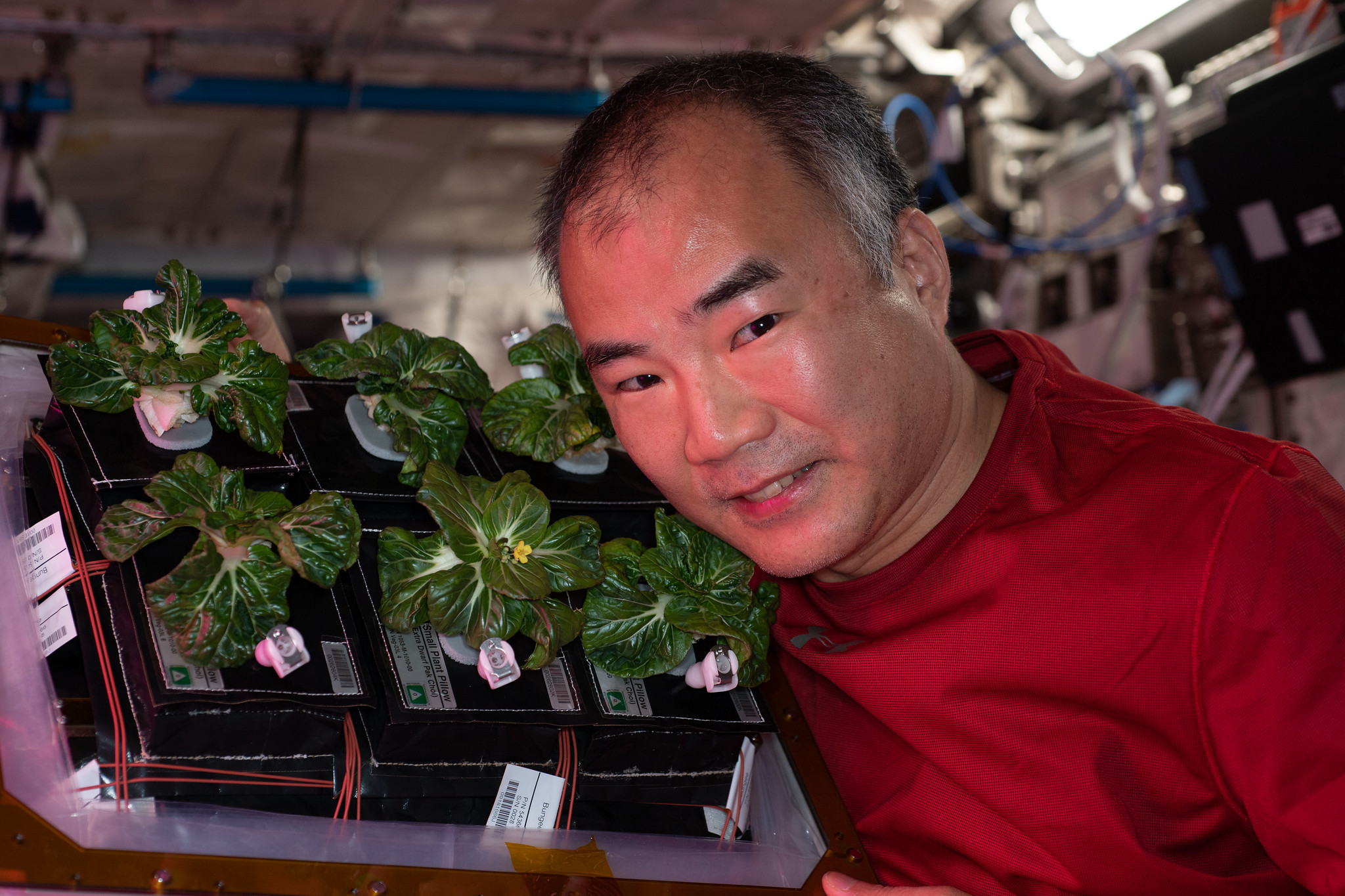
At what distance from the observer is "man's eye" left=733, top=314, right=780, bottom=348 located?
1.09 metres

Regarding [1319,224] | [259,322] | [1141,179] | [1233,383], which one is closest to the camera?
[259,322]

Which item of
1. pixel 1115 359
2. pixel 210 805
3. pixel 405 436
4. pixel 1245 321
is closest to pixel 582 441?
pixel 405 436

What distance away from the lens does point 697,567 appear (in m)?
1.20

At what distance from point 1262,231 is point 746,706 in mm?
1948

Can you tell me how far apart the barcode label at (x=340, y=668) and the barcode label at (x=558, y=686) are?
180mm

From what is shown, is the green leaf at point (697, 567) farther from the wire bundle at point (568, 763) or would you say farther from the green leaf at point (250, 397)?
the green leaf at point (250, 397)

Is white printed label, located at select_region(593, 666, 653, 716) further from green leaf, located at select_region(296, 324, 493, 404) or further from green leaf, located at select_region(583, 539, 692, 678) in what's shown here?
green leaf, located at select_region(296, 324, 493, 404)

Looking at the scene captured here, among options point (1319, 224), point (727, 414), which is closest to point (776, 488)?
point (727, 414)

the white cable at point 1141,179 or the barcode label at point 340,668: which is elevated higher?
the white cable at point 1141,179

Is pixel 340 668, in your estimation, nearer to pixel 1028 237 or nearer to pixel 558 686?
pixel 558 686

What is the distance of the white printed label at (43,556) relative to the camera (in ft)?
3.07

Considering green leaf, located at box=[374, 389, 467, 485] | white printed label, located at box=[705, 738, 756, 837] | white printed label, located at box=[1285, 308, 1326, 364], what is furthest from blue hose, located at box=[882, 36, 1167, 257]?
white printed label, located at box=[705, 738, 756, 837]

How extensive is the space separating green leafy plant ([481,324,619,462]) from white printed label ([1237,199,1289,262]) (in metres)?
1.80

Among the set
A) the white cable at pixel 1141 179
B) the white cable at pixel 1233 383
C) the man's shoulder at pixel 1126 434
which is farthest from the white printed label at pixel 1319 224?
the man's shoulder at pixel 1126 434
